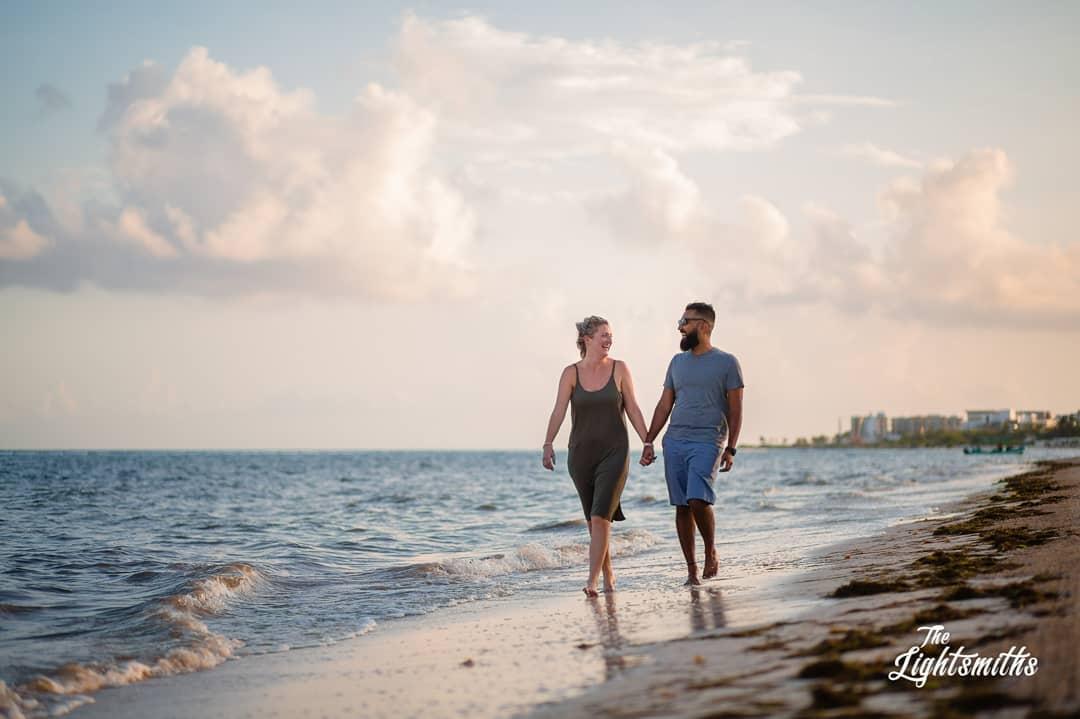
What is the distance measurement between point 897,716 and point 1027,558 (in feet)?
13.9

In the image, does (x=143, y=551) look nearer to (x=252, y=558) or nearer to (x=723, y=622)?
(x=252, y=558)

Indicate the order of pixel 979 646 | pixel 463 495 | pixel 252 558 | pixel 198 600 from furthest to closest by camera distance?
1. pixel 463 495
2. pixel 252 558
3. pixel 198 600
4. pixel 979 646

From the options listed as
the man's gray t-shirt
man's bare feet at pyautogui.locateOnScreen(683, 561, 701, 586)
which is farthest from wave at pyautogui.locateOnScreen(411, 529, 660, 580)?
the man's gray t-shirt

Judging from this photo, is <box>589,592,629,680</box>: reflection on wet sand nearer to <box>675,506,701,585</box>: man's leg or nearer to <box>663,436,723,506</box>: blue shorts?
<box>675,506,701,585</box>: man's leg

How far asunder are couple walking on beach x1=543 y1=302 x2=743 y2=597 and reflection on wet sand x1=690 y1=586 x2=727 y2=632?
2.09ft

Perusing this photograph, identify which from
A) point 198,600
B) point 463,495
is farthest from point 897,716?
point 463,495

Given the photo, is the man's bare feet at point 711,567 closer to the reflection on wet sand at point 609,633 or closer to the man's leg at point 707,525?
the man's leg at point 707,525

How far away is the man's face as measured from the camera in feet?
26.9

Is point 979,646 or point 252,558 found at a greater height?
point 979,646

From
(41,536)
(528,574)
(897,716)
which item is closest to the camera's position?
(897,716)

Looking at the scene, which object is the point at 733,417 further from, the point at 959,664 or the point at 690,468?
the point at 959,664

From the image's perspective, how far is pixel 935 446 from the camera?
609 feet

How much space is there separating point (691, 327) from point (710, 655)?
3.87 meters

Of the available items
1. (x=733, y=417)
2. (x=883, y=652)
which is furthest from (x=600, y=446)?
(x=883, y=652)
